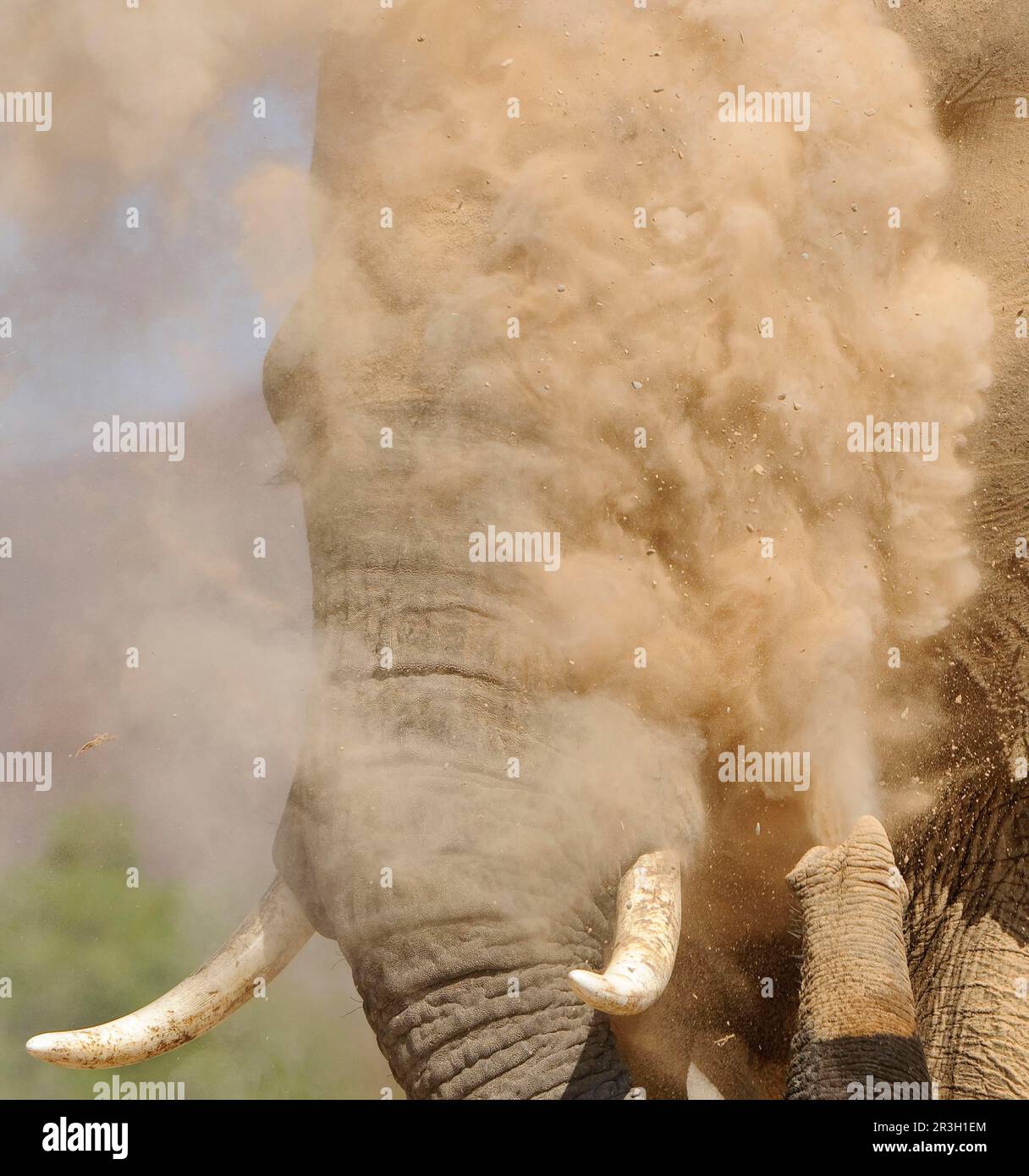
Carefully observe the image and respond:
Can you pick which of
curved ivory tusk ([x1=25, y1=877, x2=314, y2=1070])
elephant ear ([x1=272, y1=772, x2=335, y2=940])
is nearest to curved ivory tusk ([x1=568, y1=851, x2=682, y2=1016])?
elephant ear ([x1=272, y1=772, x2=335, y2=940])

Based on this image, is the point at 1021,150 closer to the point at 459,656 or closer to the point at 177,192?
the point at 459,656

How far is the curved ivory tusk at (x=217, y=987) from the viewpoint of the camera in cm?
432

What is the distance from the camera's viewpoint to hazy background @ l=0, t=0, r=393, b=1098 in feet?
22.9

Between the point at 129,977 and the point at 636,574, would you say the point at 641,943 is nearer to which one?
the point at 636,574

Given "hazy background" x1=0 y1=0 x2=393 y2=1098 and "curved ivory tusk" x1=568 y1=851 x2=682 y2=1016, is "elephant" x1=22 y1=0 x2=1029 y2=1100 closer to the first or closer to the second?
"curved ivory tusk" x1=568 y1=851 x2=682 y2=1016

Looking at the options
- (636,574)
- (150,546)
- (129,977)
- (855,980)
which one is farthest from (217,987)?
(129,977)

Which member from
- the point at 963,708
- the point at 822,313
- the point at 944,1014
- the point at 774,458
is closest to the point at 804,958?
the point at 944,1014

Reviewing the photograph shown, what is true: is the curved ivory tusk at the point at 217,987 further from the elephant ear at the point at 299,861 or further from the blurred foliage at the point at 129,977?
the blurred foliage at the point at 129,977

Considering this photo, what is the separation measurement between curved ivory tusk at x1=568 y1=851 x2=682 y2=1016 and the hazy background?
54.3 inches

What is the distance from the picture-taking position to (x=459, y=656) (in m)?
4.28

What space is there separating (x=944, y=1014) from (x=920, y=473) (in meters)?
2.05

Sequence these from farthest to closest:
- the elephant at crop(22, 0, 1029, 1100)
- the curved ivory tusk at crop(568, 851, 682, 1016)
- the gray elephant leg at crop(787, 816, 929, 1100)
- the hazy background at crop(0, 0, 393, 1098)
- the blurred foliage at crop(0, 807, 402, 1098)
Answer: the blurred foliage at crop(0, 807, 402, 1098) < the hazy background at crop(0, 0, 393, 1098) < the gray elephant leg at crop(787, 816, 929, 1100) < the elephant at crop(22, 0, 1029, 1100) < the curved ivory tusk at crop(568, 851, 682, 1016)

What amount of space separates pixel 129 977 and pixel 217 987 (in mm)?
12153

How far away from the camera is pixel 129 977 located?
15.7 metres
